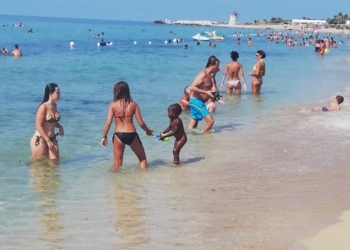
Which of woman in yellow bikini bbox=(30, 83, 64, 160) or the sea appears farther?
woman in yellow bikini bbox=(30, 83, 64, 160)

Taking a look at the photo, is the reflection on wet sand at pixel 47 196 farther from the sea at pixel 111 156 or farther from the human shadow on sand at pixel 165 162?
the human shadow on sand at pixel 165 162

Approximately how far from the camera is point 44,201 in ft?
19.0

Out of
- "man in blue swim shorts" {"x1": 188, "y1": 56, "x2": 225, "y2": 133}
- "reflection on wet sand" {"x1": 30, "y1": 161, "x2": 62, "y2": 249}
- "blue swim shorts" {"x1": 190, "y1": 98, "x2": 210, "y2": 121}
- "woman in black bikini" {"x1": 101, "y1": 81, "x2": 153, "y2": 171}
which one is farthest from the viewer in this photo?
"blue swim shorts" {"x1": 190, "y1": 98, "x2": 210, "y2": 121}

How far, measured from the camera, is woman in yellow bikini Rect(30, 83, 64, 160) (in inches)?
277

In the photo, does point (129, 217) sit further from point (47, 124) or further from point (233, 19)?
point (233, 19)

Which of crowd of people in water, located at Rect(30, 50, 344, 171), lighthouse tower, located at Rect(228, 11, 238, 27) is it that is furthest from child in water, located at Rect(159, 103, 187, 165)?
lighthouse tower, located at Rect(228, 11, 238, 27)

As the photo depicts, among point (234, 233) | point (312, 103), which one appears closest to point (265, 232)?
point (234, 233)

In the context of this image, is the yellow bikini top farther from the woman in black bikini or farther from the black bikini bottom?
the black bikini bottom

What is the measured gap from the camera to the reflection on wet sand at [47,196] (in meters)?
4.89

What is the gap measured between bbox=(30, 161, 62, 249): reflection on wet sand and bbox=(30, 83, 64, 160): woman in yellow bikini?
0.51 ft

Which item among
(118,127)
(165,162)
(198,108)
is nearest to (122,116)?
(118,127)

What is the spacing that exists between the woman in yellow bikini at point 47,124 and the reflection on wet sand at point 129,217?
4.03 feet

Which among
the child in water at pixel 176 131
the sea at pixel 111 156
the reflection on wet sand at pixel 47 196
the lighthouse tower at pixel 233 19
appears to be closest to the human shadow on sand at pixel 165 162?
the sea at pixel 111 156

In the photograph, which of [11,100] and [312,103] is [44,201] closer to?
[11,100]
